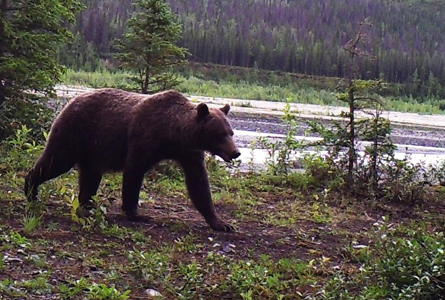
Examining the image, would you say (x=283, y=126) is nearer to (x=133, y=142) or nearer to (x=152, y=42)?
(x=152, y=42)

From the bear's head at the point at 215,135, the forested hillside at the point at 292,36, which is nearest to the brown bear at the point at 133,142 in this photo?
the bear's head at the point at 215,135

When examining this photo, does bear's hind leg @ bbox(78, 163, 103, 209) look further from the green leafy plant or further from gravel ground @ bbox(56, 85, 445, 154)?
gravel ground @ bbox(56, 85, 445, 154)

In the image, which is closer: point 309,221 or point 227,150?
point 227,150

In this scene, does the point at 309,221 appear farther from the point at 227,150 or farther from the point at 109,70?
the point at 109,70

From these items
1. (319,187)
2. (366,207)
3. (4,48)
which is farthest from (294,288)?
(4,48)

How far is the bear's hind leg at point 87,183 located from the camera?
22.4 ft

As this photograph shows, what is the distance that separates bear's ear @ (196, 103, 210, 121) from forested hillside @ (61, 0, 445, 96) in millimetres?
31188

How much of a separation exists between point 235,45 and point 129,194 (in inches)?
1539

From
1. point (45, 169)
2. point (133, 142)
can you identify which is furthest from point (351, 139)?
point (45, 169)

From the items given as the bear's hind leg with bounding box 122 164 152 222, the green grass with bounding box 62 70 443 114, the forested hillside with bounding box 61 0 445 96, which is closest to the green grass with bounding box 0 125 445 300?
the bear's hind leg with bounding box 122 164 152 222

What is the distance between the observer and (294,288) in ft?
16.1

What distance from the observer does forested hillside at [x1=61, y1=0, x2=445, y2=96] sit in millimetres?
42156

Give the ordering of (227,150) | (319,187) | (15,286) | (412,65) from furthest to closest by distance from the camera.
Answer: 1. (412,65)
2. (319,187)
3. (227,150)
4. (15,286)

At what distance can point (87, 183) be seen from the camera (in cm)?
684
